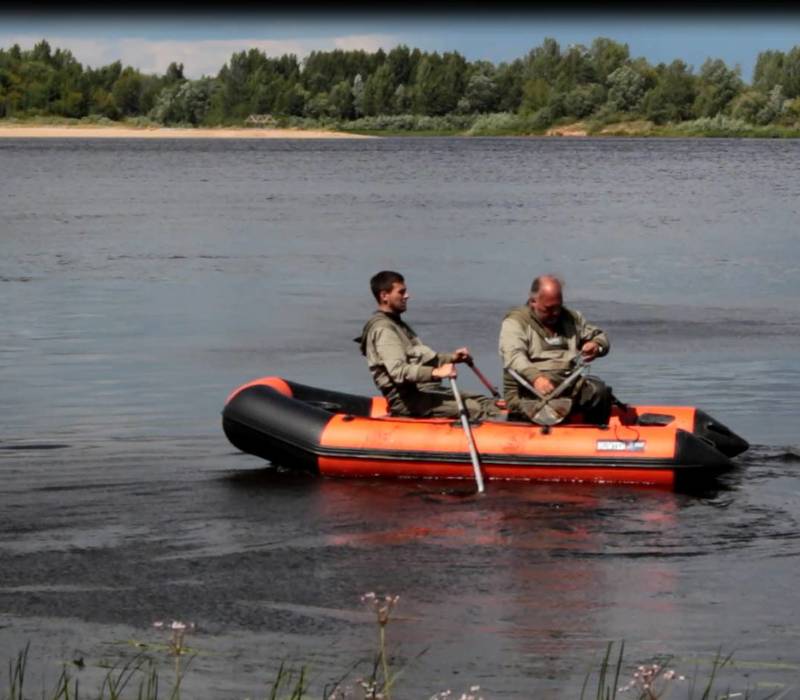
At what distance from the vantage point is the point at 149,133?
145 m

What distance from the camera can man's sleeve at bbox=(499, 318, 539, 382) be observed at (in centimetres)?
1076

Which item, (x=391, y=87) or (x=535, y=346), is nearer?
(x=535, y=346)

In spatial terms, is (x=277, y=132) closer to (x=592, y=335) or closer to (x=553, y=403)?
(x=592, y=335)

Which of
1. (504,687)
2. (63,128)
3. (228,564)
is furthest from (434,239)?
(63,128)

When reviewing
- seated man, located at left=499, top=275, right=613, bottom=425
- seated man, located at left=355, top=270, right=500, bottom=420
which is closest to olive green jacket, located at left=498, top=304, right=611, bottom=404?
seated man, located at left=499, top=275, right=613, bottom=425

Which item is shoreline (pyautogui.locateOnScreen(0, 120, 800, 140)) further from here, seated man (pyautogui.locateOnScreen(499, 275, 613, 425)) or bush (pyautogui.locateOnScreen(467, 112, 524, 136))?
seated man (pyautogui.locateOnScreen(499, 275, 613, 425))

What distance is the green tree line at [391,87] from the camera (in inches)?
5118

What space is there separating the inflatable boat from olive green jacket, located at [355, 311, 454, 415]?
242 millimetres

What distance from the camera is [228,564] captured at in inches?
351

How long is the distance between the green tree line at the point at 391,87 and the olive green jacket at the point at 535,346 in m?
117

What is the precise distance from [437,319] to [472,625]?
11601 mm

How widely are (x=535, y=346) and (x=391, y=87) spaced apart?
136 m

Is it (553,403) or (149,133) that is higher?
(553,403)

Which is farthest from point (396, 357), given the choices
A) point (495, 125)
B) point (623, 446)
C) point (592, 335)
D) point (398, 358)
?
point (495, 125)
